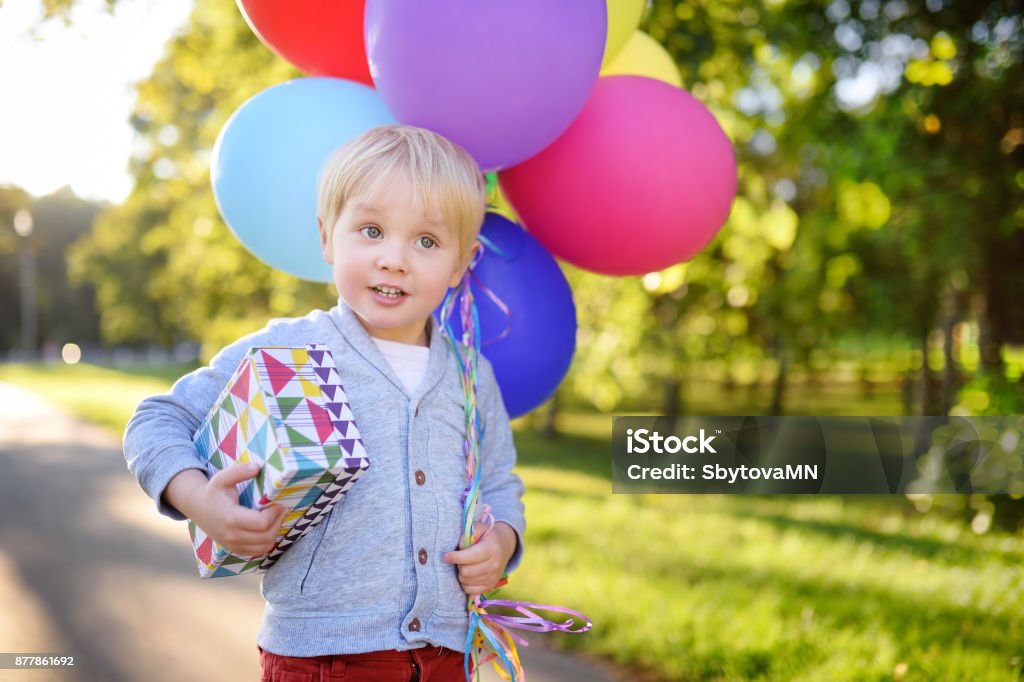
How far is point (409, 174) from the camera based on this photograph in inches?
60.2

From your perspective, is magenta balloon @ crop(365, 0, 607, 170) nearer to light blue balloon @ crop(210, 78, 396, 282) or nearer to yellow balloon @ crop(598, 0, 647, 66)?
light blue balloon @ crop(210, 78, 396, 282)

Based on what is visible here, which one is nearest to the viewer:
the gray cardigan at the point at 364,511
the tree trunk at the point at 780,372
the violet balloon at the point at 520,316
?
the gray cardigan at the point at 364,511

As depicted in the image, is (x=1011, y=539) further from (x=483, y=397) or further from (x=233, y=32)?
(x=233, y=32)

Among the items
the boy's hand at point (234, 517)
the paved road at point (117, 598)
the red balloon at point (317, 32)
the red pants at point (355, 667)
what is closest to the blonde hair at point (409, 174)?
the boy's hand at point (234, 517)

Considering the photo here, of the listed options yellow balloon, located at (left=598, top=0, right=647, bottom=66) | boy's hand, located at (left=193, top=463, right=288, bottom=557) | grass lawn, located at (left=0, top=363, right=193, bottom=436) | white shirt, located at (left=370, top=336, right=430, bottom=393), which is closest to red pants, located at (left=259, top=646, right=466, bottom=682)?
boy's hand, located at (left=193, top=463, right=288, bottom=557)

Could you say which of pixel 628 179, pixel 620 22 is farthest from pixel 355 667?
pixel 620 22

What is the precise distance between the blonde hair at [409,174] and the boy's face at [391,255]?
0.06 ft

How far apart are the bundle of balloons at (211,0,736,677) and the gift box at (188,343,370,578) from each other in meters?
0.66

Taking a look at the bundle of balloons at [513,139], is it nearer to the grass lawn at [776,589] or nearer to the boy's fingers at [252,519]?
the boy's fingers at [252,519]

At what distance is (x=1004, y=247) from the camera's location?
645cm

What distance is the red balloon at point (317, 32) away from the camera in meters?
2.09

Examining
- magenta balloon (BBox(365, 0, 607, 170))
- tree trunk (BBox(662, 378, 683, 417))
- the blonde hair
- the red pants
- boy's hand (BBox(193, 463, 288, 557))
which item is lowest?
tree trunk (BBox(662, 378, 683, 417))

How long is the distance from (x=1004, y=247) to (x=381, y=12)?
619cm

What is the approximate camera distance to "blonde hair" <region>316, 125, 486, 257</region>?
152 cm
